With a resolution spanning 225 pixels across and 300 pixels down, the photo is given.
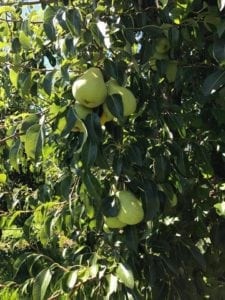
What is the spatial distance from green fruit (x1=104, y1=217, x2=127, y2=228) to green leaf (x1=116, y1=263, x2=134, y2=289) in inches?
4.5

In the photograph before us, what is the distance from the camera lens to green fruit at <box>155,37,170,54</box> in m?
1.45

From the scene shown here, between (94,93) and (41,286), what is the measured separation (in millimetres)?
584

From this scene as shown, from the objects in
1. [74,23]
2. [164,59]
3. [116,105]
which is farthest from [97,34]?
[164,59]

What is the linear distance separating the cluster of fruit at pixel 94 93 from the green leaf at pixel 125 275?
16.5 inches

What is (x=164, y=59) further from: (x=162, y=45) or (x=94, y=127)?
(x=94, y=127)

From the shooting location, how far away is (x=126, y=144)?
1.35m

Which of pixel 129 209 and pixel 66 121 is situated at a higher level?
pixel 66 121

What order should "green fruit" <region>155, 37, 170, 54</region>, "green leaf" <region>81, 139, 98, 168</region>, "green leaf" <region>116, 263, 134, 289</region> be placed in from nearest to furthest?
"green leaf" <region>81, 139, 98, 168</region> → "green leaf" <region>116, 263, 134, 289</region> → "green fruit" <region>155, 37, 170, 54</region>

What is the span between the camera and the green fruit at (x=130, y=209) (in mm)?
1281

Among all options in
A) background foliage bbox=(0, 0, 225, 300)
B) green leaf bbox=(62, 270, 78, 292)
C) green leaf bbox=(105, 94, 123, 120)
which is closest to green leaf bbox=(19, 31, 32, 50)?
background foliage bbox=(0, 0, 225, 300)

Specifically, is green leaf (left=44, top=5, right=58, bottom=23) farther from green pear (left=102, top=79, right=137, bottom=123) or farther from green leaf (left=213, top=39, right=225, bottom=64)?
green leaf (left=213, top=39, right=225, bottom=64)

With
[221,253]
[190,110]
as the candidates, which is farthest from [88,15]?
[221,253]

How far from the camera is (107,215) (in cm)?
130

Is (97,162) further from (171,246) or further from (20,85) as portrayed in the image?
(171,246)
